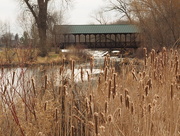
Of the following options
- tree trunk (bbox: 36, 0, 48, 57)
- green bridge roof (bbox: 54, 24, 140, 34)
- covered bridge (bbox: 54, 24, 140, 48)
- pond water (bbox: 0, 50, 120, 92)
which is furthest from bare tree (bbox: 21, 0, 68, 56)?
pond water (bbox: 0, 50, 120, 92)

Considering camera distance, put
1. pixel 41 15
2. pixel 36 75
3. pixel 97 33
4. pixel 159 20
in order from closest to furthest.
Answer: pixel 36 75
pixel 159 20
pixel 41 15
pixel 97 33

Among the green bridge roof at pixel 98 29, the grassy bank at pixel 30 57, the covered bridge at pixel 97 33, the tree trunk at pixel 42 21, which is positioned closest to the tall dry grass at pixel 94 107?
the grassy bank at pixel 30 57

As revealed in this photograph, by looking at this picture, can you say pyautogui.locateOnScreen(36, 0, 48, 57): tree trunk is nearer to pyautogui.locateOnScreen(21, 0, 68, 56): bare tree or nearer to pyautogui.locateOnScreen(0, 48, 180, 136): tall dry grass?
pyautogui.locateOnScreen(21, 0, 68, 56): bare tree

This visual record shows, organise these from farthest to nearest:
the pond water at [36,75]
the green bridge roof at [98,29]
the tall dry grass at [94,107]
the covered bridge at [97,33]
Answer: the green bridge roof at [98,29] < the covered bridge at [97,33] < the pond water at [36,75] < the tall dry grass at [94,107]

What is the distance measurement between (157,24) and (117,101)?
14.1 m

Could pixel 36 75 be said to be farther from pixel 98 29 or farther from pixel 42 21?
pixel 98 29

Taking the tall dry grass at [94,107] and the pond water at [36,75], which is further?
the pond water at [36,75]

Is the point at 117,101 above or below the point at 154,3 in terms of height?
below

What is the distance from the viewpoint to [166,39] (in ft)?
51.7

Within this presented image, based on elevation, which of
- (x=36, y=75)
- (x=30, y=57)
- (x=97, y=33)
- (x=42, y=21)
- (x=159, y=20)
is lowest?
(x=36, y=75)

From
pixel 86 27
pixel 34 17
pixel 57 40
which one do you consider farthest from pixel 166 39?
pixel 86 27

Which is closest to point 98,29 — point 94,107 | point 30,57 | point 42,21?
point 42,21

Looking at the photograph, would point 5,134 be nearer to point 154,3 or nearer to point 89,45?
point 154,3

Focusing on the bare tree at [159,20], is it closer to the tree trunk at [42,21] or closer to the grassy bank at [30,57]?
the grassy bank at [30,57]
